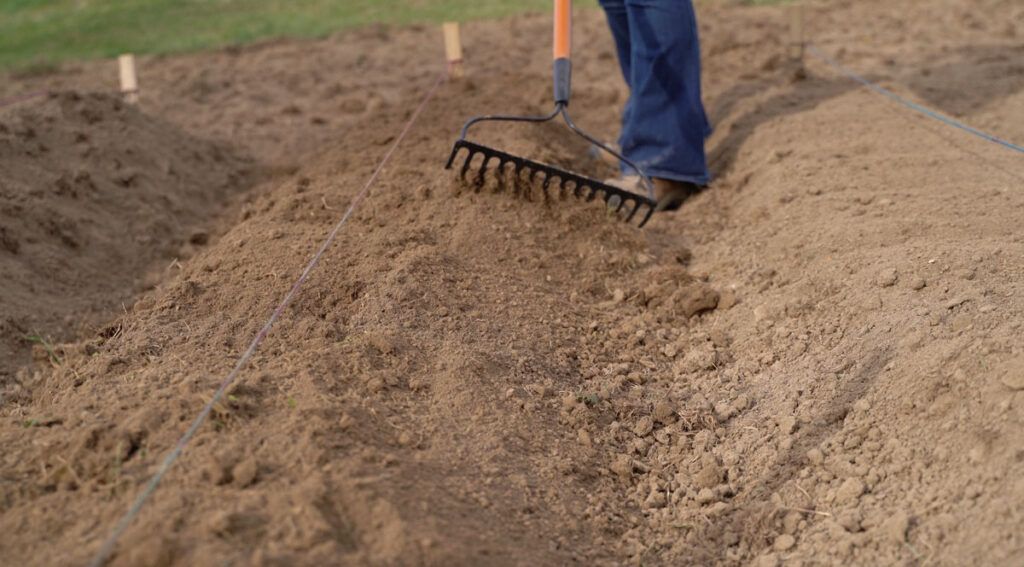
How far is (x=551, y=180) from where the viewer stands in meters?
4.16

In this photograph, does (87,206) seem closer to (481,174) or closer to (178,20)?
(481,174)

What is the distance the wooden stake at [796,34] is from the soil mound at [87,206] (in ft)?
13.2

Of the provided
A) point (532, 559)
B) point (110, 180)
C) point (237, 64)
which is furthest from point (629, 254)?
point (237, 64)

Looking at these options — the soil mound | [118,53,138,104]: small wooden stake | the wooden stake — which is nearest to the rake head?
the soil mound

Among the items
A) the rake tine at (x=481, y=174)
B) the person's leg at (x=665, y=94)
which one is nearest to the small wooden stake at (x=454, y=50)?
the person's leg at (x=665, y=94)

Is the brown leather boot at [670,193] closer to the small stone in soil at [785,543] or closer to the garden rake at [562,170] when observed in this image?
the garden rake at [562,170]

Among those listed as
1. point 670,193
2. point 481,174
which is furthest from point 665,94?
point 481,174

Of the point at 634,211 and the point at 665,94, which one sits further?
the point at 665,94

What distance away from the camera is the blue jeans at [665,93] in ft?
14.4

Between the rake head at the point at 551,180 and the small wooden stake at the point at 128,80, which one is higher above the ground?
the small wooden stake at the point at 128,80

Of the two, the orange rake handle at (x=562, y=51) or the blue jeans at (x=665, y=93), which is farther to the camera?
the blue jeans at (x=665, y=93)

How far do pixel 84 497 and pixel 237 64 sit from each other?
21.8 ft

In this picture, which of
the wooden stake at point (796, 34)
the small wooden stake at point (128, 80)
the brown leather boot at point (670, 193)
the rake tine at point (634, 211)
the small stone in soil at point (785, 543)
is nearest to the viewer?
the small stone in soil at point (785, 543)

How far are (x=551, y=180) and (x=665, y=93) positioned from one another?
2.80ft
